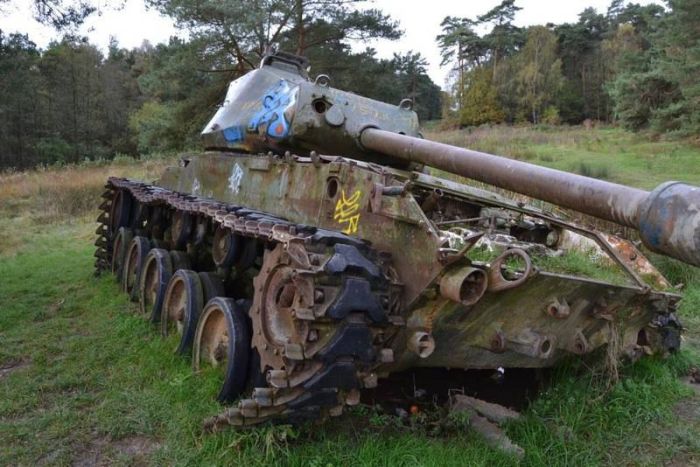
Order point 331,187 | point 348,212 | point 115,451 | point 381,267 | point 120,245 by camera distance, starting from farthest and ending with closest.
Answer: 1. point 120,245
2. point 331,187
3. point 348,212
4. point 115,451
5. point 381,267

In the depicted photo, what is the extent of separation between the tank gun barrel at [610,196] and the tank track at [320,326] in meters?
0.79

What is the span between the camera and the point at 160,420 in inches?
167

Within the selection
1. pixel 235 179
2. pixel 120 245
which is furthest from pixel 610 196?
pixel 120 245

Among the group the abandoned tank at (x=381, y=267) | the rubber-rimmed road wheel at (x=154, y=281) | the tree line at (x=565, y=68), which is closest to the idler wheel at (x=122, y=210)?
the rubber-rimmed road wheel at (x=154, y=281)

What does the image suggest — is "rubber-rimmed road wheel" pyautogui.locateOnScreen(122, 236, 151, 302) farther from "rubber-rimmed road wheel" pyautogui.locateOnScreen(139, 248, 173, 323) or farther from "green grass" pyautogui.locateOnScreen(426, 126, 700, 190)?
"green grass" pyautogui.locateOnScreen(426, 126, 700, 190)

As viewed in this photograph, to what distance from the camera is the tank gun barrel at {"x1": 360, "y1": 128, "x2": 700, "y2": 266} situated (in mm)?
1971

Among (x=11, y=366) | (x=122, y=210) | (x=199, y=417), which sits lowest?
(x=11, y=366)

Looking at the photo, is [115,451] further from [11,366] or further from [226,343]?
[11,366]

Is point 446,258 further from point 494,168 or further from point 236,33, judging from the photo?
point 236,33

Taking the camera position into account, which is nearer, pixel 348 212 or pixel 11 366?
pixel 348 212

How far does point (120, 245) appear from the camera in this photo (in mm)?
8289

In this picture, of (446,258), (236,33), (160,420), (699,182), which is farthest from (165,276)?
(236,33)

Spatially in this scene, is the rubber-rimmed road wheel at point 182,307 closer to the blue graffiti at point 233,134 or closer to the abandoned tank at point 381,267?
the abandoned tank at point 381,267

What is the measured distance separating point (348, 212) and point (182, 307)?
8.05ft
